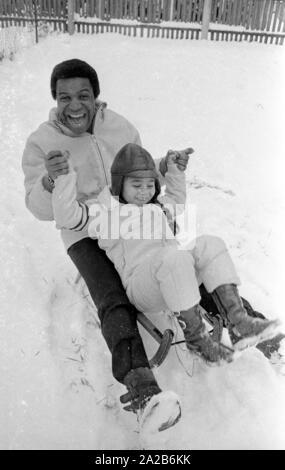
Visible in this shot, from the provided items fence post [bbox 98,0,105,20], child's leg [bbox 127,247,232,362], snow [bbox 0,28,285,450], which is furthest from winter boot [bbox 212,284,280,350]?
fence post [bbox 98,0,105,20]

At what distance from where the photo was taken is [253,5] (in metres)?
8.29

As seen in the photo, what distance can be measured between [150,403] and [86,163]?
5.50 ft

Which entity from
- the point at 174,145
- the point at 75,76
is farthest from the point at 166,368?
the point at 174,145

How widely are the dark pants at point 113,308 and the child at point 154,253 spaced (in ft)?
0.19

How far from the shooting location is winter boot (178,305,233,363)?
7.16ft

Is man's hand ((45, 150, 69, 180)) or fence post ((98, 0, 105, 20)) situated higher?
fence post ((98, 0, 105, 20))

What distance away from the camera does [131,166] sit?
2625 millimetres

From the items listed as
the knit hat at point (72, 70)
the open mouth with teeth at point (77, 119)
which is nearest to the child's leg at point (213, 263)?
the open mouth with teeth at point (77, 119)

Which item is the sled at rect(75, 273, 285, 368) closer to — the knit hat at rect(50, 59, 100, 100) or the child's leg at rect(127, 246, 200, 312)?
the child's leg at rect(127, 246, 200, 312)

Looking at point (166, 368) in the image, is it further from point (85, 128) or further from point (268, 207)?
point (268, 207)

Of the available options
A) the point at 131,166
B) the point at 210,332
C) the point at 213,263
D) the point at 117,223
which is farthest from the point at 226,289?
the point at 131,166

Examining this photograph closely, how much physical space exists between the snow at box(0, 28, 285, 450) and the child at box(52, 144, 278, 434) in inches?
12.0

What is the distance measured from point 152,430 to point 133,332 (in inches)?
18.9

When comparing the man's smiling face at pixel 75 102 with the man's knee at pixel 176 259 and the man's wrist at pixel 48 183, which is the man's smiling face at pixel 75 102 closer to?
the man's wrist at pixel 48 183
